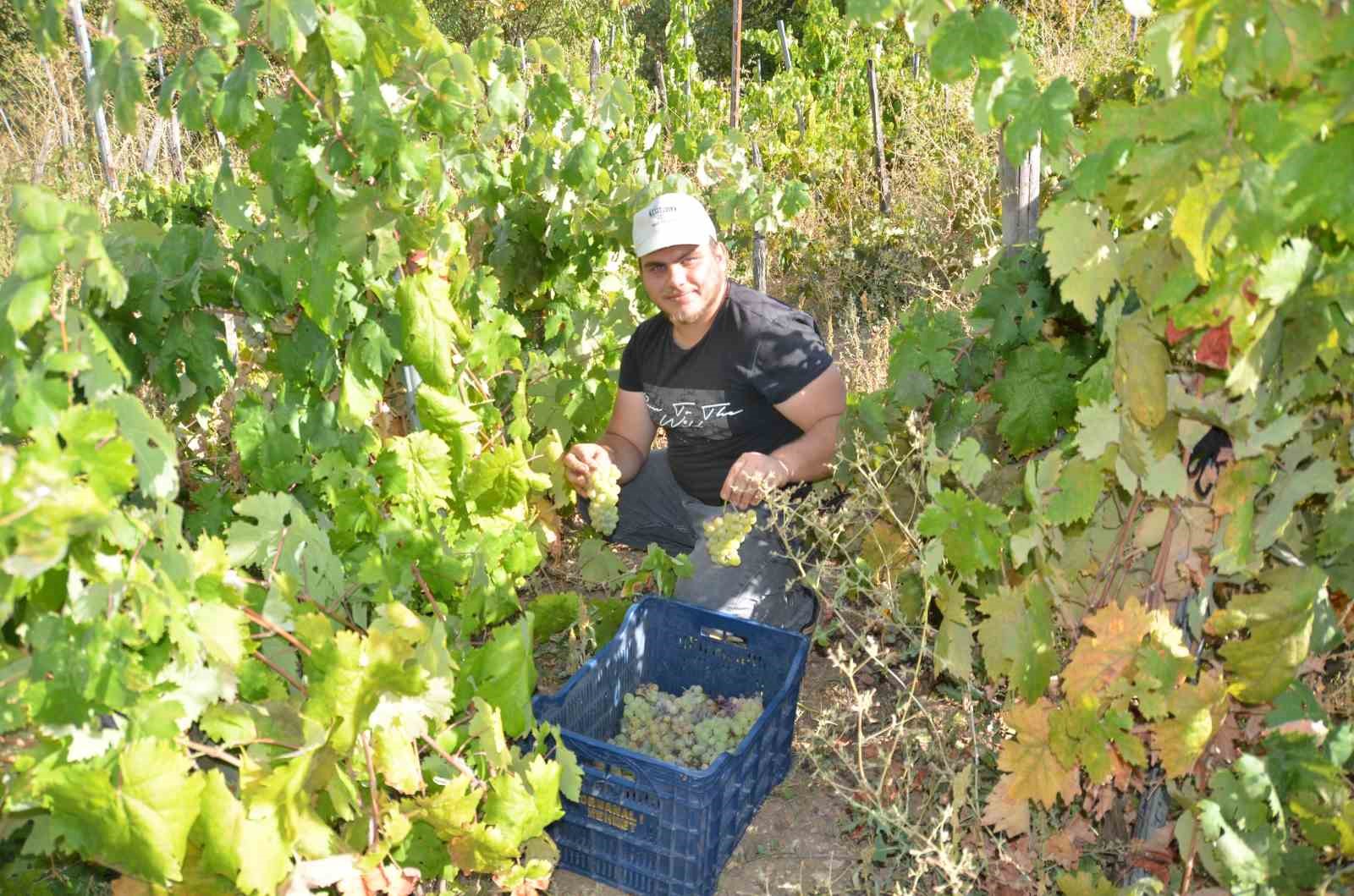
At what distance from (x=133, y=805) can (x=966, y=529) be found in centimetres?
154

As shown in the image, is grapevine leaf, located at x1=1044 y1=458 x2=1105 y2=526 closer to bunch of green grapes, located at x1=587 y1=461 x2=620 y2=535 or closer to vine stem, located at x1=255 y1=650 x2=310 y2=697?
vine stem, located at x1=255 y1=650 x2=310 y2=697

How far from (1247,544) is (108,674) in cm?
177

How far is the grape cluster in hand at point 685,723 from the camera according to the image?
2594 millimetres

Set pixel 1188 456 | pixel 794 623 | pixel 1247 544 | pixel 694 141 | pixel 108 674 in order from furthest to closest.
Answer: pixel 694 141, pixel 794 623, pixel 1188 456, pixel 1247 544, pixel 108 674

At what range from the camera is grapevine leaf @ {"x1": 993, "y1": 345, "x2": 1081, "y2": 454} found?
7.66 feet

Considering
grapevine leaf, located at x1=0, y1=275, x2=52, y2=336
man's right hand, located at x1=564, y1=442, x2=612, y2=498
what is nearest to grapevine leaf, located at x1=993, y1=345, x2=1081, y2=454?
man's right hand, located at x1=564, y1=442, x2=612, y2=498

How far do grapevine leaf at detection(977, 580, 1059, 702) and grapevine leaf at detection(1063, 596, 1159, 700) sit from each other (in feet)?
0.46

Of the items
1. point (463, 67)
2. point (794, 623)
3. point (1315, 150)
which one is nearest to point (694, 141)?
point (463, 67)

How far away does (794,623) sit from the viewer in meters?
3.37

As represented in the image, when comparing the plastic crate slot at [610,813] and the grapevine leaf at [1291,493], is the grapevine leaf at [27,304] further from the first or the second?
the grapevine leaf at [1291,493]

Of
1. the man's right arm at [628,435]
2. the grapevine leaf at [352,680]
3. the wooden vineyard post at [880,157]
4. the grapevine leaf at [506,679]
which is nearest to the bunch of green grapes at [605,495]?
the man's right arm at [628,435]

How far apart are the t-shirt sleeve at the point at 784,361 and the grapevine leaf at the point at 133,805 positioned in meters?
1.89

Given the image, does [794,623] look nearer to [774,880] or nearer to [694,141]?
[774,880]

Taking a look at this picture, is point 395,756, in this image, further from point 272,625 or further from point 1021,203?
point 1021,203
